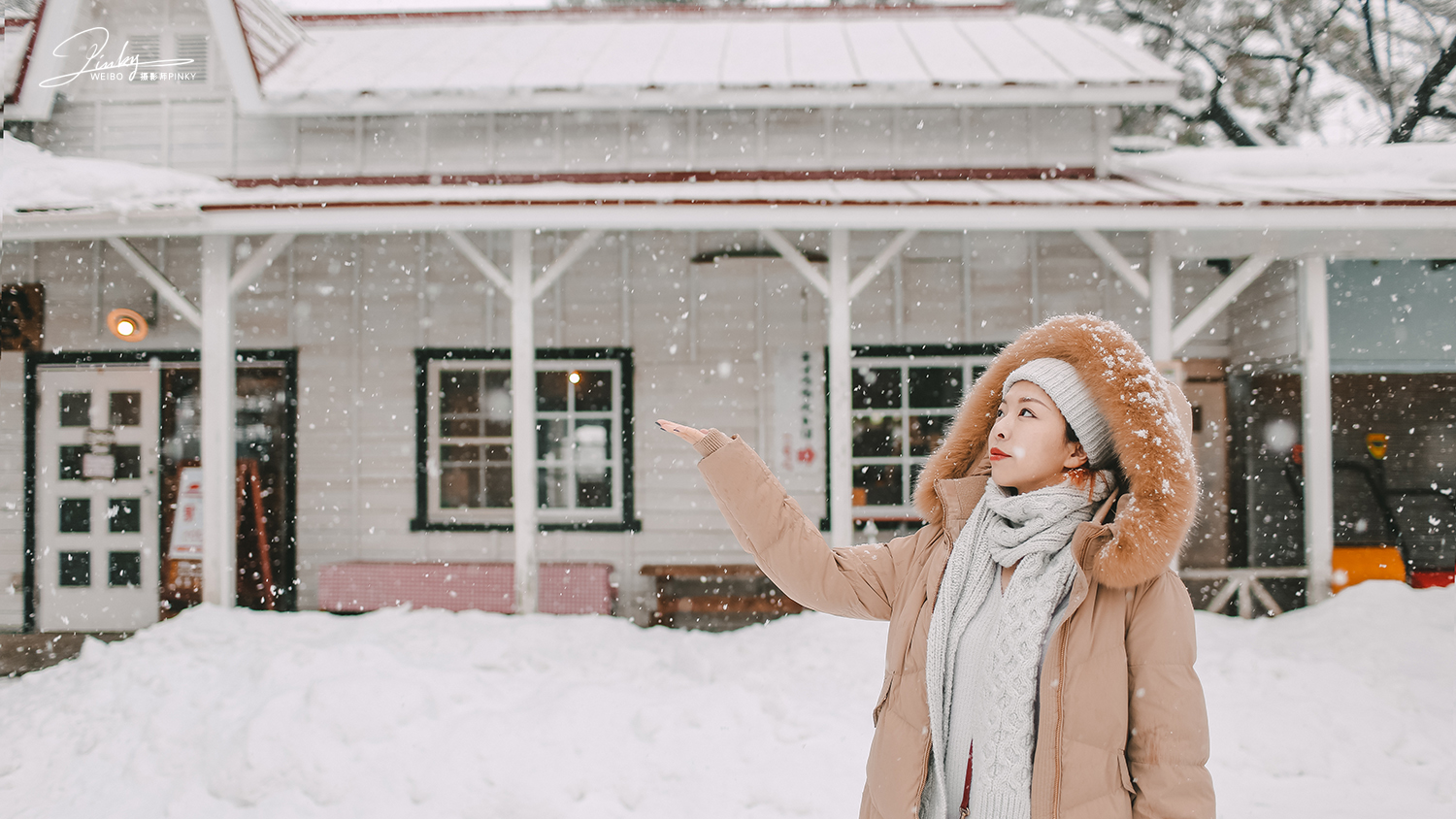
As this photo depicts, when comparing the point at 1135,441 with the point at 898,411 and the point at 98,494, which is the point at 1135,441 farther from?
the point at 98,494

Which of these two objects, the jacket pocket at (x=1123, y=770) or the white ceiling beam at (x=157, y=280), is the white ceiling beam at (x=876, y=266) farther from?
the white ceiling beam at (x=157, y=280)

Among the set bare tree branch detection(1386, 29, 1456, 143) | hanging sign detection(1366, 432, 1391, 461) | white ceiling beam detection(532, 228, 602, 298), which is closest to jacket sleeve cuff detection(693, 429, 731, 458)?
white ceiling beam detection(532, 228, 602, 298)

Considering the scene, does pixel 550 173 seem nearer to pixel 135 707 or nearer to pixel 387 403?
pixel 387 403

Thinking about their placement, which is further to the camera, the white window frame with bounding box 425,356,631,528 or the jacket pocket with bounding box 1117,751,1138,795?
the white window frame with bounding box 425,356,631,528

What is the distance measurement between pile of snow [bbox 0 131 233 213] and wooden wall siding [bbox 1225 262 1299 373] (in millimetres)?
8782

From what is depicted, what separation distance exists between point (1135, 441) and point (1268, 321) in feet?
20.1

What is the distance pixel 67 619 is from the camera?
258 inches

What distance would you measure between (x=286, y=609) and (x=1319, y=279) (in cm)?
934

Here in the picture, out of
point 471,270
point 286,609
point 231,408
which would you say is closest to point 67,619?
point 286,609

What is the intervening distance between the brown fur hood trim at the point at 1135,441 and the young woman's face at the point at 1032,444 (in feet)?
Answer: 0.31

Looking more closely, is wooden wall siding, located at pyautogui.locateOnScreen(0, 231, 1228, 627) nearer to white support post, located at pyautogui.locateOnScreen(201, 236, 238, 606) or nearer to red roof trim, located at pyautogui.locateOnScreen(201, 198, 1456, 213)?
white support post, located at pyautogui.locateOnScreen(201, 236, 238, 606)

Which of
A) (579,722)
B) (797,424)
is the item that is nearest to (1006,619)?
(579,722)

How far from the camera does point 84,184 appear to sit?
5543 mm

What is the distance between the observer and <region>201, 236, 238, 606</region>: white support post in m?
5.47
